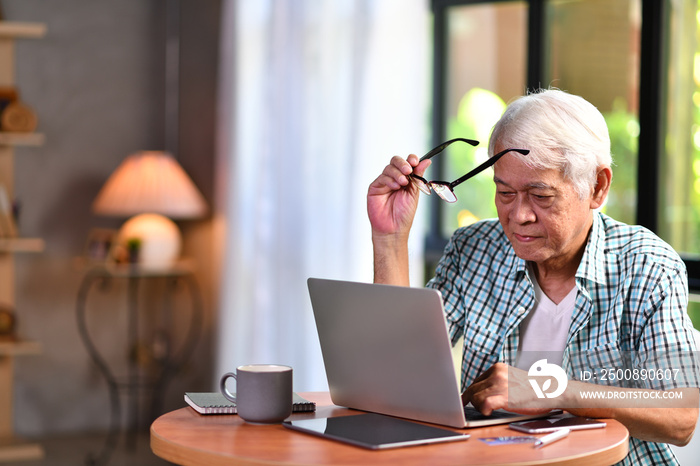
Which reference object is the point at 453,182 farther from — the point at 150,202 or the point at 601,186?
the point at 150,202

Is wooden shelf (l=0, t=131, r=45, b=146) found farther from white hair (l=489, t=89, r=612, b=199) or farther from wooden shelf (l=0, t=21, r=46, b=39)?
white hair (l=489, t=89, r=612, b=199)

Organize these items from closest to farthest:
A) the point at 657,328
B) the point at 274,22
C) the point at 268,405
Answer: the point at 268,405 → the point at 657,328 → the point at 274,22

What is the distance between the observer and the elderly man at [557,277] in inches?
59.0

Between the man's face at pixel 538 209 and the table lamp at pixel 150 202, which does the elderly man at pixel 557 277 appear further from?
the table lamp at pixel 150 202

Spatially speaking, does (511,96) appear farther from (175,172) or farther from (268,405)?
(268,405)

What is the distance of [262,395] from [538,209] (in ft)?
2.05

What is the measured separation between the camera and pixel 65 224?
13.4 feet

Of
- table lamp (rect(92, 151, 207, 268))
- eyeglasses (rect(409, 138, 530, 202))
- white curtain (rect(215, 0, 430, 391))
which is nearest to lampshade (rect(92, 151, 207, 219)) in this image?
table lamp (rect(92, 151, 207, 268))

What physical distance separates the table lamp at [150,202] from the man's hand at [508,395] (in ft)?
8.31

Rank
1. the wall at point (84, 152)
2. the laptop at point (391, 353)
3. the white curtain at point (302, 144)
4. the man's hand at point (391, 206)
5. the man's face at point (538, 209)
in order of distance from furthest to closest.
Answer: the wall at point (84, 152) < the white curtain at point (302, 144) < the man's hand at point (391, 206) < the man's face at point (538, 209) < the laptop at point (391, 353)

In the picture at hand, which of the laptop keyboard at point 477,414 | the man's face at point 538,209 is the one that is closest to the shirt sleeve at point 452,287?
the man's face at point 538,209

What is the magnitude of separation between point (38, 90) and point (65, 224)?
23.7 inches

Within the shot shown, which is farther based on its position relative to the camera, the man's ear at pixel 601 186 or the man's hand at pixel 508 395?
the man's ear at pixel 601 186

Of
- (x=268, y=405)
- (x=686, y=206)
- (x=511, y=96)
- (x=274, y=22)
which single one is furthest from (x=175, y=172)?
(x=268, y=405)
